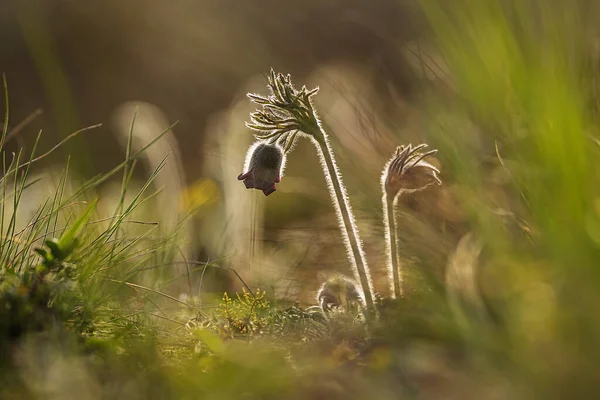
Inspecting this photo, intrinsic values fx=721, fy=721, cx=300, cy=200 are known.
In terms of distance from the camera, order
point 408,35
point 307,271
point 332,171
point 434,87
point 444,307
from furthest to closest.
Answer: point 408,35 < point 434,87 < point 307,271 < point 332,171 < point 444,307

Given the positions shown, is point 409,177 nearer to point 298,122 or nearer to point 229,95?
point 298,122

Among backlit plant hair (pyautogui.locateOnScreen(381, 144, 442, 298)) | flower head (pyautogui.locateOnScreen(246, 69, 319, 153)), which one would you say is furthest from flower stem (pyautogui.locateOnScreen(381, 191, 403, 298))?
flower head (pyautogui.locateOnScreen(246, 69, 319, 153))

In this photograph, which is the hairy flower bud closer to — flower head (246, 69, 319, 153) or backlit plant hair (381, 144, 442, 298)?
backlit plant hair (381, 144, 442, 298)

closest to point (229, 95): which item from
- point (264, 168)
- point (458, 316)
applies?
point (264, 168)

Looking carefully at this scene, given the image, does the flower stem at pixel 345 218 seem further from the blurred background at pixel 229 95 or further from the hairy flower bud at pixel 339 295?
the blurred background at pixel 229 95

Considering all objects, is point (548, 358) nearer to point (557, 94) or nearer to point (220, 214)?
point (557, 94)

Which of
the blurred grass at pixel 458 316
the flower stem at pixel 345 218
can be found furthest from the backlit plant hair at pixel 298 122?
the blurred grass at pixel 458 316

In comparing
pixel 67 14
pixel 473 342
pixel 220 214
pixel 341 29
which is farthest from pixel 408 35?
pixel 473 342
